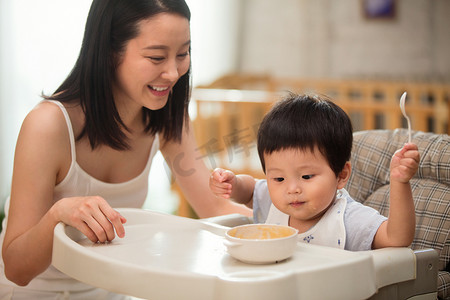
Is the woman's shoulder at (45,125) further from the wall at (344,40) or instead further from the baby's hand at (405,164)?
the wall at (344,40)

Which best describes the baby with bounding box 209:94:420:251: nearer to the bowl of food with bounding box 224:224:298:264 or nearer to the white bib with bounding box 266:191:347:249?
the white bib with bounding box 266:191:347:249

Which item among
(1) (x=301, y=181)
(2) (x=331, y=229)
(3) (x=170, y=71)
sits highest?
(3) (x=170, y=71)

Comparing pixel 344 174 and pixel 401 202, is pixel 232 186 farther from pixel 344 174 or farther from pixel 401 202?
pixel 401 202

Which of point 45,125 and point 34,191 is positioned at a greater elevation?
point 45,125

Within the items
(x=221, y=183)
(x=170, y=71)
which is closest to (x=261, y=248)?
(x=221, y=183)

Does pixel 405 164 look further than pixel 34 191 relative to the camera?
No

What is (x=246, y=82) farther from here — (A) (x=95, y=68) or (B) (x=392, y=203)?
(B) (x=392, y=203)

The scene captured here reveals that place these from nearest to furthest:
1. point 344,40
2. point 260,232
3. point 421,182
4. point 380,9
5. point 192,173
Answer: point 260,232 < point 421,182 < point 192,173 < point 380,9 < point 344,40

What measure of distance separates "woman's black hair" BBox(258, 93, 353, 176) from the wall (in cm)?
367

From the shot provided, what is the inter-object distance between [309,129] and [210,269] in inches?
14.6

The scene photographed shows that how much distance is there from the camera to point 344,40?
4773mm

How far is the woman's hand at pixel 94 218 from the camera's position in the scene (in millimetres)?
1015

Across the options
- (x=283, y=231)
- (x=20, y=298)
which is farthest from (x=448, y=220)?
(x=20, y=298)

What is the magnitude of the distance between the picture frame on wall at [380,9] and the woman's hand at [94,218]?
4085 millimetres
